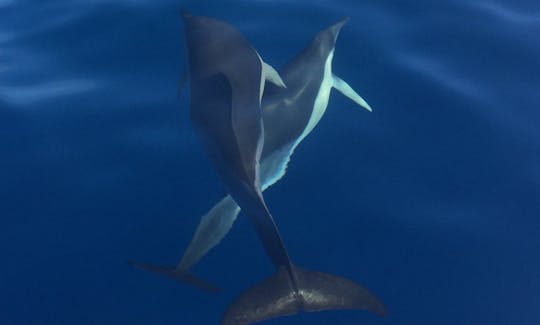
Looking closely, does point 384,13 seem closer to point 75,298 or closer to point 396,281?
point 396,281

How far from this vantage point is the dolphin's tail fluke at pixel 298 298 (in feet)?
19.8

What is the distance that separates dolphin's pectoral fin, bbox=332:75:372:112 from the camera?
9141mm

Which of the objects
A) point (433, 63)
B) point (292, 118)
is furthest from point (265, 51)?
point (433, 63)

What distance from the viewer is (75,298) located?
22.8ft

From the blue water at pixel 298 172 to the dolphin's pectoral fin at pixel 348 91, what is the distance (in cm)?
26

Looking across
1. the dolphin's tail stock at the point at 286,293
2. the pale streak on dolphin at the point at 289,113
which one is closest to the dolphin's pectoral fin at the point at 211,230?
the pale streak on dolphin at the point at 289,113

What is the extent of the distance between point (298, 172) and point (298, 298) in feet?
8.55

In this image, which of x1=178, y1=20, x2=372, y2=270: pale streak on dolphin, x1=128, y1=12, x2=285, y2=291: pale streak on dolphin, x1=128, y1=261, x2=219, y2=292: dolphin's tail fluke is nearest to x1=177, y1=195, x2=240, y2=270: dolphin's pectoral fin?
x1=178, y1=20, x2=372, y2=270: pale streak on dolphin

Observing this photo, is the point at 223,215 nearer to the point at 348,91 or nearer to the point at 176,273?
the point at 176,273

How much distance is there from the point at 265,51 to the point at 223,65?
9.63 ft

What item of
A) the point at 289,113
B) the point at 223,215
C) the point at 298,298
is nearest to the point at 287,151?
the point at 289,113

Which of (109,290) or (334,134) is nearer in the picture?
(109,290)

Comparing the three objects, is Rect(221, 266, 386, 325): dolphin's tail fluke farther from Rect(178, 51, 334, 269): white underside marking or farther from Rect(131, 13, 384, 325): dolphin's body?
Rect(178, 51, 334, 269): white underside marking

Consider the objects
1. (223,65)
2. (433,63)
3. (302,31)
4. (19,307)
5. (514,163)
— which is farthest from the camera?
(302,31)
